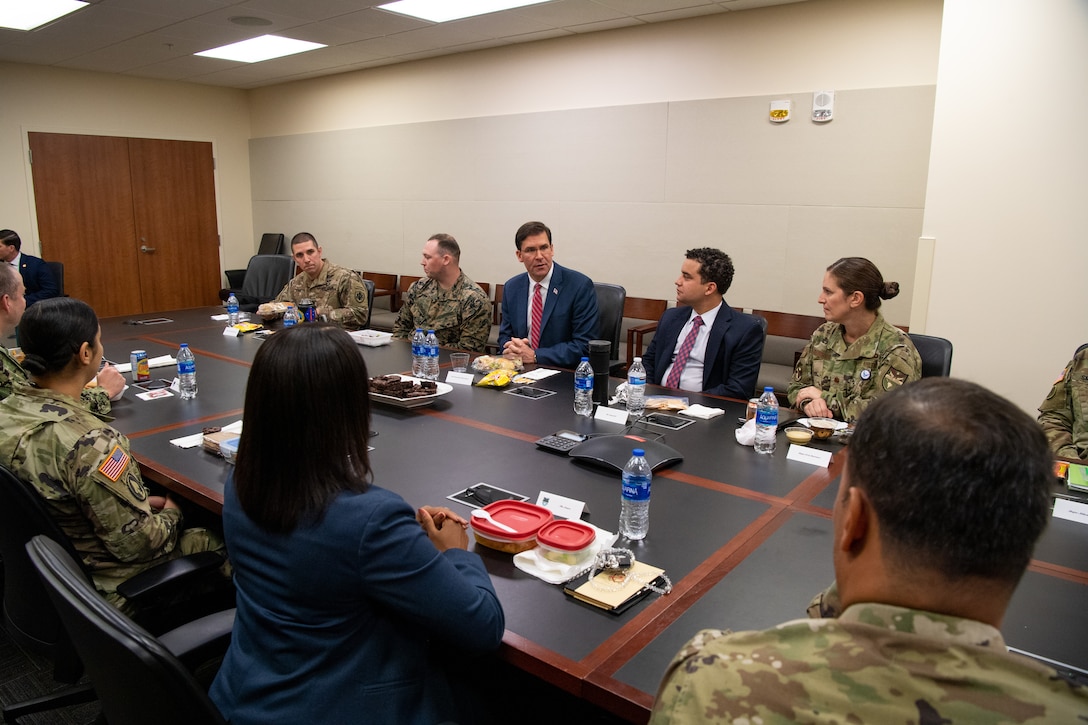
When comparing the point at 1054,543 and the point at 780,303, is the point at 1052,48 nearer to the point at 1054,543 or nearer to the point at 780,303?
the point at 780,303

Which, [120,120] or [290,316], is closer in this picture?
[290,316]

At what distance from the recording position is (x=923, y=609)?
2.55 feet

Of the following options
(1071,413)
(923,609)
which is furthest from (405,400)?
(1071,413)

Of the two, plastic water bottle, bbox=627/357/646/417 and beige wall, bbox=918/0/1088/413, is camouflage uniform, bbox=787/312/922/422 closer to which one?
plastic water bottle, bbox=627/357/646/417

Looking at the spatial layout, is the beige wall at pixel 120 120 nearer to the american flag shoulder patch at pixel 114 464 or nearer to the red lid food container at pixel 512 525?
the american flag shoulder patch at pixel 114 464

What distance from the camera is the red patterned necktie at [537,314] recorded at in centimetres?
409

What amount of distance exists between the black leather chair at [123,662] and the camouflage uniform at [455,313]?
325cm

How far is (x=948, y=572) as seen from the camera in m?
0.77

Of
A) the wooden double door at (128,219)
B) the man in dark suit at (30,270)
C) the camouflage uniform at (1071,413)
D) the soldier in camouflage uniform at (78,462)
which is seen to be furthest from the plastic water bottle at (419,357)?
the wooden double door at (128,219)

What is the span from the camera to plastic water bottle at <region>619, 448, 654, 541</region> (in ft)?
5.54

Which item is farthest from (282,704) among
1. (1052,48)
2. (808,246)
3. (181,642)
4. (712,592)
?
(808,246)

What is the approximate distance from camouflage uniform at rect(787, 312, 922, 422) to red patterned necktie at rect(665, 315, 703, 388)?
52 centimetres

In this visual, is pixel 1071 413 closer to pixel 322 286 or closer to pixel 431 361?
pixel 431 361

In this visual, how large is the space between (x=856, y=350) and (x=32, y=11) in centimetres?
606
